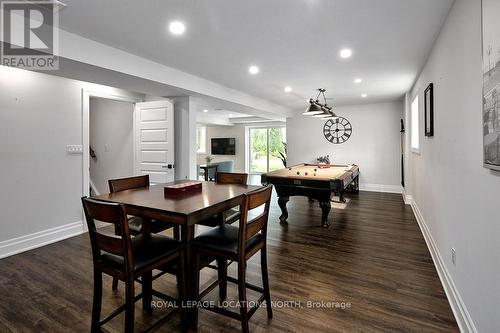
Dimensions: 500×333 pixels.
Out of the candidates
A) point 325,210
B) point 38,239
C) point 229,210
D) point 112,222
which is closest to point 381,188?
point 325,210

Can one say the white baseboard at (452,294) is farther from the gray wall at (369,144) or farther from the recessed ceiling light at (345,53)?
the gray wall at (369,144)

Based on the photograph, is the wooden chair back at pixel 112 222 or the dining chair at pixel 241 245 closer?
the wooden chair back at pixel 112 222

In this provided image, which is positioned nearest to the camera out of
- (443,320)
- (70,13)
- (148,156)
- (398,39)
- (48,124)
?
(443,320)

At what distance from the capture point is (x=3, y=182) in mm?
3088

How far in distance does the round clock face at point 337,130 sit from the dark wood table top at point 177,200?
19.0 ft

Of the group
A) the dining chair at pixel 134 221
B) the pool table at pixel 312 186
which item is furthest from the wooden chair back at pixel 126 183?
the pool table at pixel 312 186

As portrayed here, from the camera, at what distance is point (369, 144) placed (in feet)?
23.1

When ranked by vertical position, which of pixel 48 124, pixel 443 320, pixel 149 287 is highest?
pixel 48 124

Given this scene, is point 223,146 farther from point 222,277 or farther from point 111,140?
point 222,277

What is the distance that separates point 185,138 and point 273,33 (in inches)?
95.1

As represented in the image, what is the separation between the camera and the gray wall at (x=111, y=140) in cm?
511

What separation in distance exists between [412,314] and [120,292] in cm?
235

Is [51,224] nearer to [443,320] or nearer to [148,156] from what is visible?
[148,156]

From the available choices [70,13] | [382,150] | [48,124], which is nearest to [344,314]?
[70,13]
